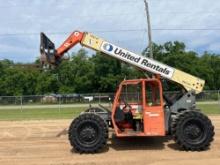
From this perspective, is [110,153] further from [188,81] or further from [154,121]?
[188,81]

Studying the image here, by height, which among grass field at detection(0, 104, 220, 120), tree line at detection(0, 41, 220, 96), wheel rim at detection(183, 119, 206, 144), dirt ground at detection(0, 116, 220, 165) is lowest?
dirt ground at detection(0, 116, 220, 165)

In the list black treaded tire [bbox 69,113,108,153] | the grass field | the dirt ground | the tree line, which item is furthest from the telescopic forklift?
the tree line

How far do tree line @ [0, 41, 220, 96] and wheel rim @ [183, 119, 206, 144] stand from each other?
47.9 meters

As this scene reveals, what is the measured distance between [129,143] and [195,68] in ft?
174

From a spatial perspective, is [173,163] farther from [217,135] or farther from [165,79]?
[217,135]

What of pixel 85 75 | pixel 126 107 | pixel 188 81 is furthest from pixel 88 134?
pixel 85 75

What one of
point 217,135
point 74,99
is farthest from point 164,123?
point 74,99

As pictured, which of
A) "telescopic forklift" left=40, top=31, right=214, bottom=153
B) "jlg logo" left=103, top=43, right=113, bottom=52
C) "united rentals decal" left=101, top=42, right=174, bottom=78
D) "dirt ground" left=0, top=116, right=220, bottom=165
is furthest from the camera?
"jlg logo" left=103, top=43, right=113, bottom=52

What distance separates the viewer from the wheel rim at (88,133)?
12.8 m

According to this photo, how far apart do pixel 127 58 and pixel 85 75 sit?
5378 cm

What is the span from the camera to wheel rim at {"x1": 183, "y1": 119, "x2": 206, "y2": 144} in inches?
504

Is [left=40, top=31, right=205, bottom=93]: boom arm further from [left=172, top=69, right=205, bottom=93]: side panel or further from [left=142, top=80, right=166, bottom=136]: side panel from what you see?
[left=142, top=80, right=166, bottom=136]: side panel

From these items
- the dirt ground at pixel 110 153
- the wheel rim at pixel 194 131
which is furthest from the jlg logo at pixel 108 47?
the wheel rim at pixel 194 131

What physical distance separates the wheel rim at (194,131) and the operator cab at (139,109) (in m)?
0.67
